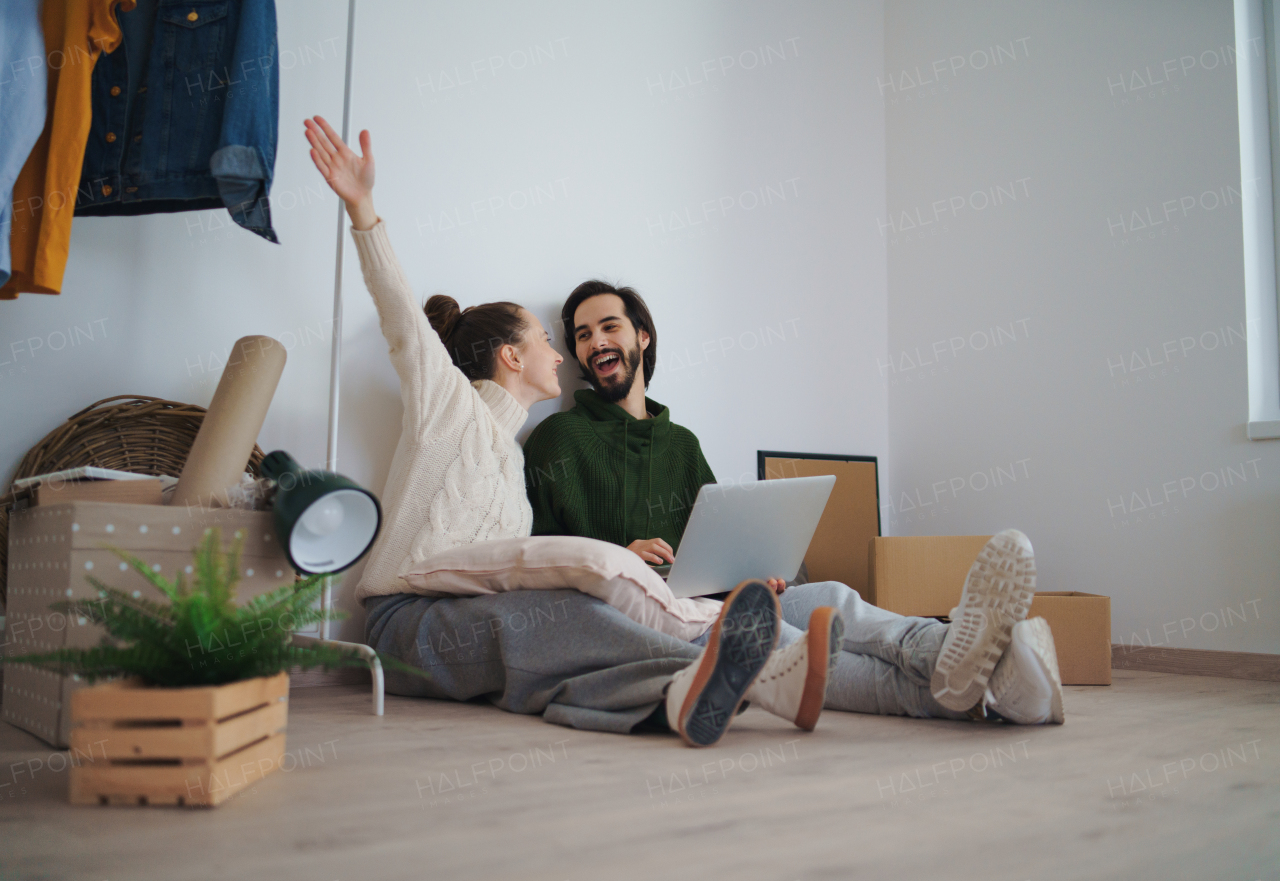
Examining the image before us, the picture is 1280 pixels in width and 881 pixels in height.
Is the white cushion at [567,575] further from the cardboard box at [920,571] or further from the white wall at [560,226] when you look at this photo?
the cardboard box at [920,571]

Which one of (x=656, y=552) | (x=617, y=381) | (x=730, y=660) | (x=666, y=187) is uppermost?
(x=666, y=187)

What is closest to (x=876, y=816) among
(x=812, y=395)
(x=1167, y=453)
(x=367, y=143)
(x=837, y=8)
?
(x=367, y=143)

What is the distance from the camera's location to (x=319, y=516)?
1.28 m

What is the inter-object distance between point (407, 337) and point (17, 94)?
0.74m

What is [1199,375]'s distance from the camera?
2.41 meters

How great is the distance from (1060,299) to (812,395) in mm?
796

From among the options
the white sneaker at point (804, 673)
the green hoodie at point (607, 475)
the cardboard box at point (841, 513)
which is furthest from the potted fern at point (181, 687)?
the cardboard box at point (841, 513)

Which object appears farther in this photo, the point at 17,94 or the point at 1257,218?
the point at 1257,218

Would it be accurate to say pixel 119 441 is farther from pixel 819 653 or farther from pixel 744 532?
pixel 819 653

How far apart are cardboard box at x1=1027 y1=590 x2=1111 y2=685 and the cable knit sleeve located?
1.44m

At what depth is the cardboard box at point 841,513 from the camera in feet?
9.07

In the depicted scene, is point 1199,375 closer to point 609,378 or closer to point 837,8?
point 609,378

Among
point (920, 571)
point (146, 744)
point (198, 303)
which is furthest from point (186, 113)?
point (920, 571)

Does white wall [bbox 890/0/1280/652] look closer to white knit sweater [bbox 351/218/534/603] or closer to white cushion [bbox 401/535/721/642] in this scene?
white cushion [bbox 401/535/721/642]
